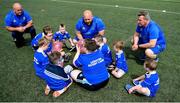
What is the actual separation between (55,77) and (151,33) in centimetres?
300

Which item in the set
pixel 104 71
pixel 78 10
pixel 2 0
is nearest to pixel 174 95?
pixel 104 71

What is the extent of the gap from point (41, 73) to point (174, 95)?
3.53 m

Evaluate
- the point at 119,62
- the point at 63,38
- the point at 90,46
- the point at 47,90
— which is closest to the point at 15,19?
the point at 63,38

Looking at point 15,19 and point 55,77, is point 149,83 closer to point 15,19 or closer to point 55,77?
point 55,77

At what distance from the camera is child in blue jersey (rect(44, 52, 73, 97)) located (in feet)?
17.8

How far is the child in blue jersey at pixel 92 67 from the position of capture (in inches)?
209

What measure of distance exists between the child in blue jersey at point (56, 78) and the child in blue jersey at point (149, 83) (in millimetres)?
1607

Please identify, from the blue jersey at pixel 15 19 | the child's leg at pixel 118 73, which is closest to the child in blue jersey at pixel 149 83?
the child's leg at pixel 118 73

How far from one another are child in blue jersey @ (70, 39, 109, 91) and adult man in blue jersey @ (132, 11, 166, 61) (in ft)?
5.97

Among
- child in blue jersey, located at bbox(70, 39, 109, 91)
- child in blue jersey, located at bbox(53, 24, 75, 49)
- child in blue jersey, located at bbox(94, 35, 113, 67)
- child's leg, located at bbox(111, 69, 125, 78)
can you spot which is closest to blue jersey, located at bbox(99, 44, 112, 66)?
child in blue jersey, located at bbox(94, 35, 113, 67)

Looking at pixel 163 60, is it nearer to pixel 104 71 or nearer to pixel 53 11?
pixel 104 71

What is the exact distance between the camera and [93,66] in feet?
17.4

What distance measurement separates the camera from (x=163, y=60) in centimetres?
730

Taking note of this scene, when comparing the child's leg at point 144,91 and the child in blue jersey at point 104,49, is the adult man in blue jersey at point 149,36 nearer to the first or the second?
the child in blue jersey at point 104,49
